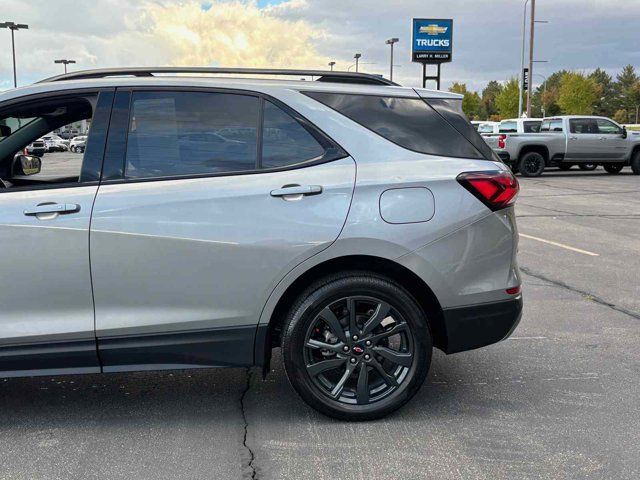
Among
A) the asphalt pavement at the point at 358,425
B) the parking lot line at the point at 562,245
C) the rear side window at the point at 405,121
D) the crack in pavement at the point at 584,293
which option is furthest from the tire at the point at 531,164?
the rear side window at the point at 405,121

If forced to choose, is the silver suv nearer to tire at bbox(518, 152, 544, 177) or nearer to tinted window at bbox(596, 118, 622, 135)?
tire at bbox(518, 152, 544, 177)

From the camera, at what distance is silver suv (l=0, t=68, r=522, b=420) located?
3.32 metres

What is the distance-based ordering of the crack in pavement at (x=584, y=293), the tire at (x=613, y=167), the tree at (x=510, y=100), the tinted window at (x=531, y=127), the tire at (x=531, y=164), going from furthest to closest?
the tree at (x=510, y=100), the tinted window at (x=531, y=127), the tire at (x=613, y=167), the tire at (x=531, y=164), the crack in pavement at (x=584, y=293)

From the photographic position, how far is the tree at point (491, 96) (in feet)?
462

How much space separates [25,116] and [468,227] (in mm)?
2605

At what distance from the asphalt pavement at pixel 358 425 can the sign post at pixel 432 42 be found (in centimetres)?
3611

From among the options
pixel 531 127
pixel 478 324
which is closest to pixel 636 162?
pixel 531 127

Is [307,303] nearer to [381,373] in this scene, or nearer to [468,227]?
[381,373]

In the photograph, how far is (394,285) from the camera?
3484 mm

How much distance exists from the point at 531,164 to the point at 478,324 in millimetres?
19518

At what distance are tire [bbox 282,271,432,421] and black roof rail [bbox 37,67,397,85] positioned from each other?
3.81ft

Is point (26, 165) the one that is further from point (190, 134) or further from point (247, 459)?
point (247, 459)

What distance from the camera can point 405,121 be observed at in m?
3.64

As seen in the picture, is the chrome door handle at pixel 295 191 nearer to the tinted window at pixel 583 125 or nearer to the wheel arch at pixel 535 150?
the wheel arch at pixel 535 150
